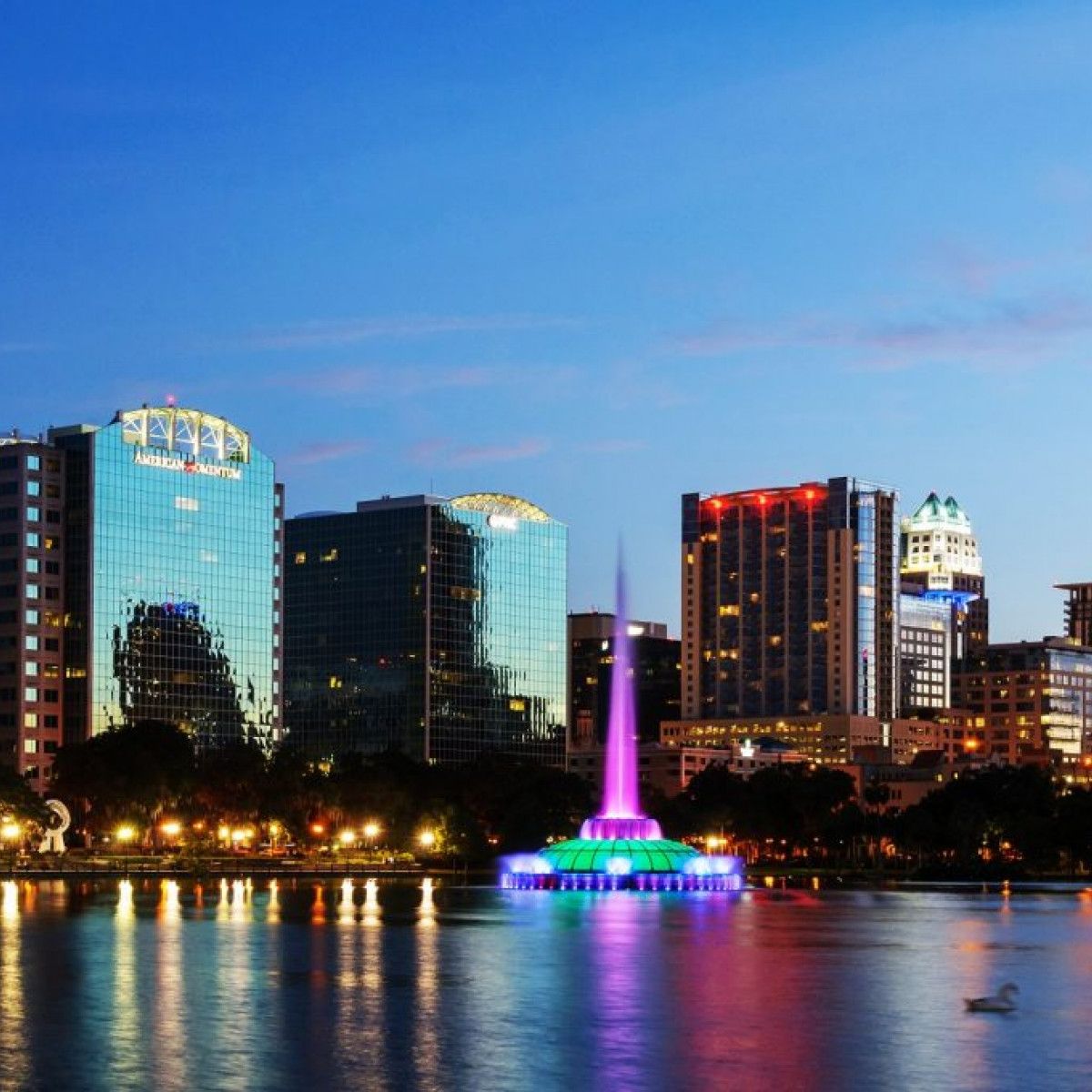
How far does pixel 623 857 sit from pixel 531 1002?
11135 cm

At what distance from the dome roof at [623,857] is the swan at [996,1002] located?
108 metres

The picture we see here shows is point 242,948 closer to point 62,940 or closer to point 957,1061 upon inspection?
point 62,940

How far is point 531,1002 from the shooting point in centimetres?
7012

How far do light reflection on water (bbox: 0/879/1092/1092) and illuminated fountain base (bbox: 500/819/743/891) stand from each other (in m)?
52.7

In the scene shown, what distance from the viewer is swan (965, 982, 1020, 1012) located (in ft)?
223

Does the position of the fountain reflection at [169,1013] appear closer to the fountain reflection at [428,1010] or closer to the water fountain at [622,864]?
the fountain reflection at [428,1010]

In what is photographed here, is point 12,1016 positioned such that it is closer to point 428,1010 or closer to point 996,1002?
point 428,1010

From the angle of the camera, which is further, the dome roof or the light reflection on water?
the dome roof

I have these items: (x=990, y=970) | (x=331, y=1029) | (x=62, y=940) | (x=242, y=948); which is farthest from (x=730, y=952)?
(x=331, y=1029)

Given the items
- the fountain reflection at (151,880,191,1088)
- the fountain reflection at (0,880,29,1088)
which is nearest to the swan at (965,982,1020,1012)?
the fountain reflection at (151,880,191,1088)

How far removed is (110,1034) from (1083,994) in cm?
3304

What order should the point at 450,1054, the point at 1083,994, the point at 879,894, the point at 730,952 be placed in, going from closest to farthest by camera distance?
the point at 450,1054, the point at 1083,994, the point at 730,952, the point at 879,894

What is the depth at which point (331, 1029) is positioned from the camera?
61750 millimetres

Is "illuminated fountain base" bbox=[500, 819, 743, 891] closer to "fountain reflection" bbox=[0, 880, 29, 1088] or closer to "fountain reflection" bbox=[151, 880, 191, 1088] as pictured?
"fountain reflection" bbox=[151, 880, 191, 1088]
